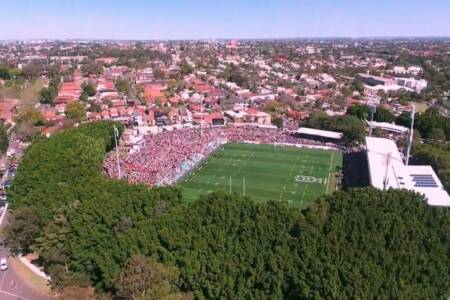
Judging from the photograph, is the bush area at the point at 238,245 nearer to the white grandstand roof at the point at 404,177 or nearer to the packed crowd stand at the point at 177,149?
the white grandstand roof at the point at 404,177

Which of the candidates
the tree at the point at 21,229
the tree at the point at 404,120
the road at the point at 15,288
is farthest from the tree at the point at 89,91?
the road at the point at 15,288

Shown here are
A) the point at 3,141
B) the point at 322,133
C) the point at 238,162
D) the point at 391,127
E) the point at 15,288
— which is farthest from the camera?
the point at 391,127

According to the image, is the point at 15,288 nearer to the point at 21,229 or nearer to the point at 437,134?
the point at 21,229

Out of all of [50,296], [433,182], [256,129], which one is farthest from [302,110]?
[50,296]

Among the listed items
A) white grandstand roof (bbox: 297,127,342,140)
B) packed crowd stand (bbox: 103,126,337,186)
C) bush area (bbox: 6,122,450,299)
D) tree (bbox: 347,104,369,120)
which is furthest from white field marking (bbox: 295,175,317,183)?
tree (bbox: 347,104,369,120)

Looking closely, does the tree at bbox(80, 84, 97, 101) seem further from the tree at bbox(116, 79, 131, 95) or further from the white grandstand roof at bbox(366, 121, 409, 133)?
the white grandstand roof at bbox(366, 121, 409, 133)

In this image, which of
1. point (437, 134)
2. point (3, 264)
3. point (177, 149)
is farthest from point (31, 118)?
point (437, 134)

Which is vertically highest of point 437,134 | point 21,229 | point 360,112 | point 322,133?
point 360,112

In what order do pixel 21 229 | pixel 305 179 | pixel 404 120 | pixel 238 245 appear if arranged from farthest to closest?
pixel 404 120 < pixel 305 179 < pixel 21 229 < pixel 238 245

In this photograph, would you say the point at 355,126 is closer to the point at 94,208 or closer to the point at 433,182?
the point at 433,182
